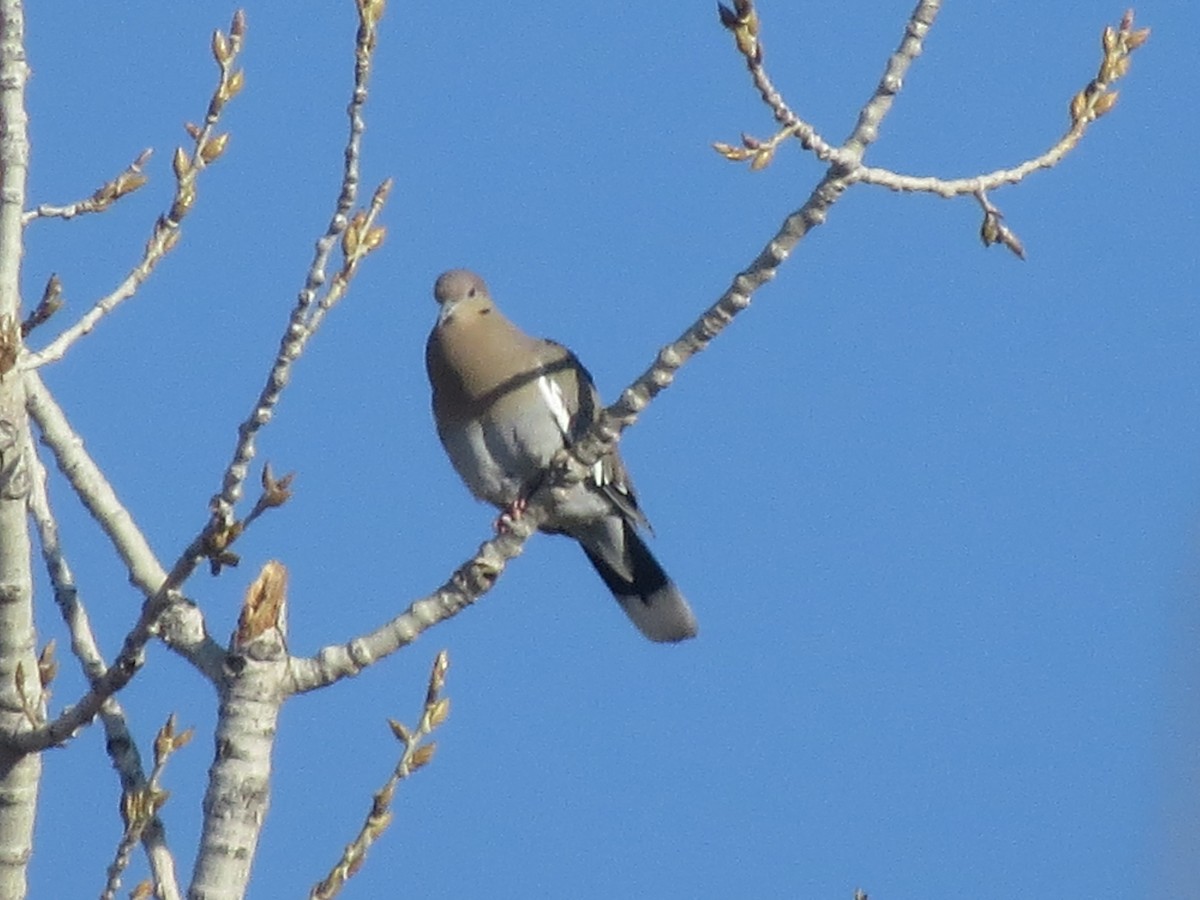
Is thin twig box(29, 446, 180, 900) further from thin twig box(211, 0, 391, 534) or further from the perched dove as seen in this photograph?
the perched dove

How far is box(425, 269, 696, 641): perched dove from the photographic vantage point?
4.86 metres

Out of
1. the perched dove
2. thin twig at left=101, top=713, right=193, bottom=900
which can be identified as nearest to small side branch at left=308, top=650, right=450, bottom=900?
thin twig at left=101, top=713, right=193, bottom=900

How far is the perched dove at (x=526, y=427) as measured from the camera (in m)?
4.86

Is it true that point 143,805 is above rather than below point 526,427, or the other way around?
below

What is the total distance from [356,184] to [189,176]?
466mm

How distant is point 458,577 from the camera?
290 centimetres

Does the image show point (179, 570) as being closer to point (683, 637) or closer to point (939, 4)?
point (939, 4)

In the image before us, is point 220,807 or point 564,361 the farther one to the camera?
point 564,361

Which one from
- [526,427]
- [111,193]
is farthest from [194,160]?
[526,427]

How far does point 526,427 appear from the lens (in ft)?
15.9

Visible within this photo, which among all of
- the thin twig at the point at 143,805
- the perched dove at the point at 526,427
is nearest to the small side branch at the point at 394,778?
the thin twig at the point at 143,805

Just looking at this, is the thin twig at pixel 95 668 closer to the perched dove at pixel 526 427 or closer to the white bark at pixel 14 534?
the white bark at pixel 14 534

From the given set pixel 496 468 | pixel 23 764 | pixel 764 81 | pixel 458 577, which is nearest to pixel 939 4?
pixel 764 81

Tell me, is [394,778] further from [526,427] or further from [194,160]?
[526,427]
